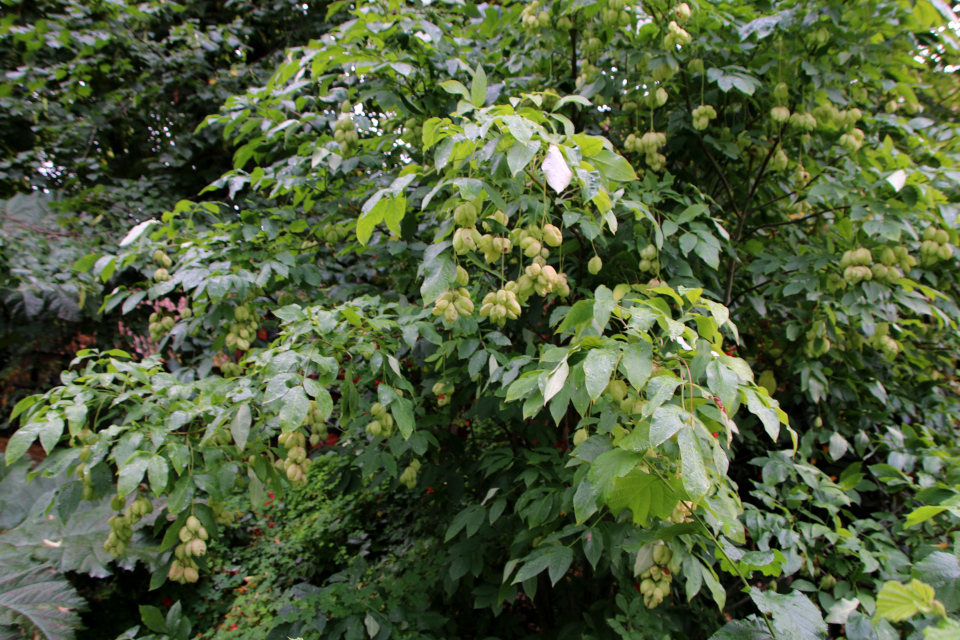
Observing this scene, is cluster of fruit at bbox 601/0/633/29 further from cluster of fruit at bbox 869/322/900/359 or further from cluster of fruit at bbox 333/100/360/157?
cluster of fruit at bbox 869/322/900/359

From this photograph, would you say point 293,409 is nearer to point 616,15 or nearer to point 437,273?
point 437,273

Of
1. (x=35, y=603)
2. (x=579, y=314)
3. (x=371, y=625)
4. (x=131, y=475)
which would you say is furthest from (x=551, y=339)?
(x=35, y=603)

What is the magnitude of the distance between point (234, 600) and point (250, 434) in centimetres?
204

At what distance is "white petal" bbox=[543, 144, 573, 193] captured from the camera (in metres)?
1.06

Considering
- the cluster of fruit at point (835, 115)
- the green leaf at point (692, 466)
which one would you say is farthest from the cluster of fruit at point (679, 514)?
the cluster of fruit at point (835, 115)

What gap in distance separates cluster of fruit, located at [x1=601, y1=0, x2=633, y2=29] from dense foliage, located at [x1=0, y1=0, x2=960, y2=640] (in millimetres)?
21

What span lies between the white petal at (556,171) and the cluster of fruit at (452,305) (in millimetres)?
430

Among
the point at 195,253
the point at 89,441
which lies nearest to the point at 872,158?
the point at 195,253

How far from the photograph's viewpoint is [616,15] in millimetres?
1707

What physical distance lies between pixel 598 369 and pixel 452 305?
1.64ft

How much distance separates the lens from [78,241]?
333cm

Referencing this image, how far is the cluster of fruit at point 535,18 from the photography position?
6.09 feet

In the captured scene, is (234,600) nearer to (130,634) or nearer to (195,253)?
(130,634)

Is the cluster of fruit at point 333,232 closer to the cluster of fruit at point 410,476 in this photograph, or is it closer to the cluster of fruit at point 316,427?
the cluster of fruit at point 316,427
